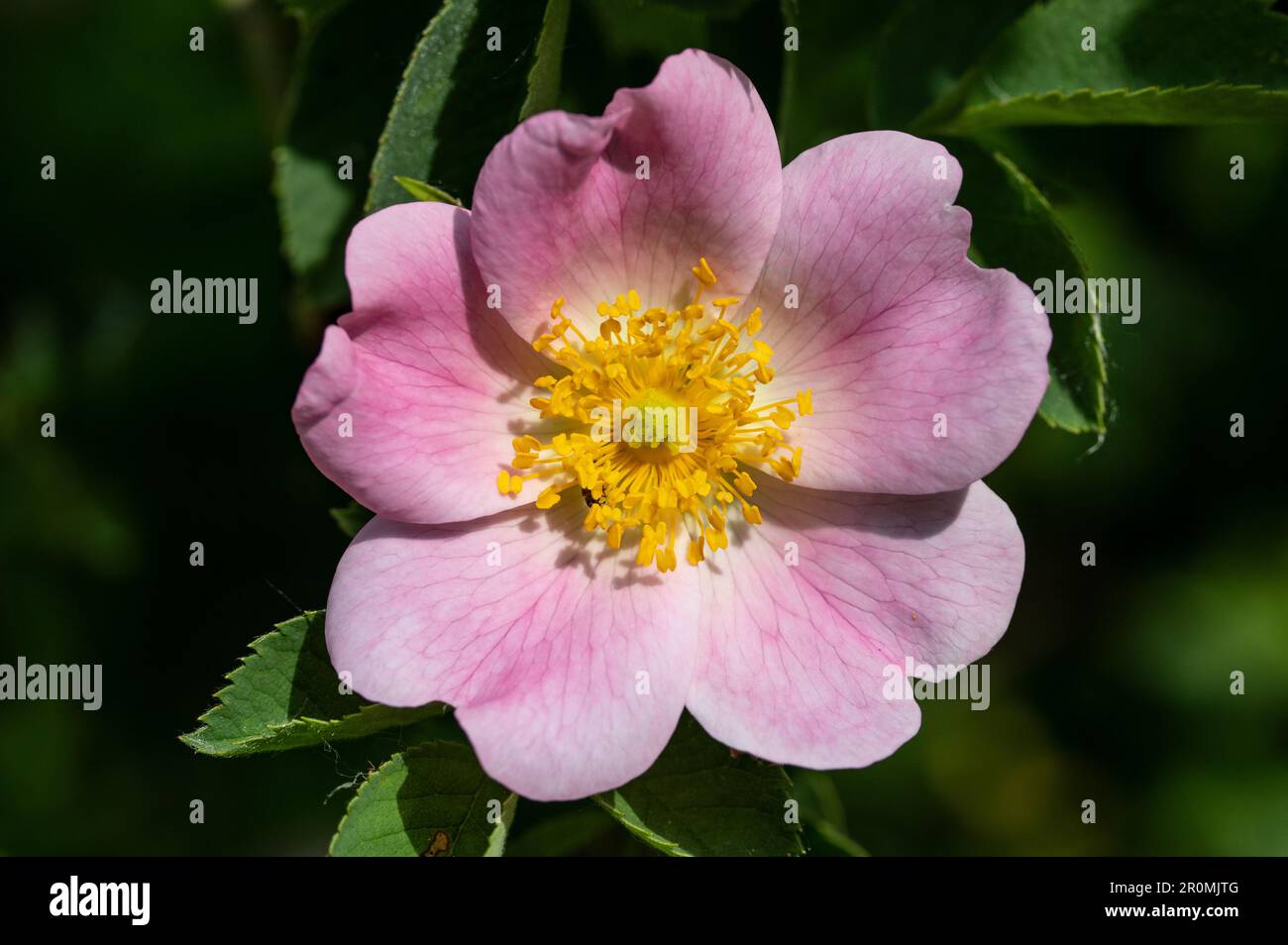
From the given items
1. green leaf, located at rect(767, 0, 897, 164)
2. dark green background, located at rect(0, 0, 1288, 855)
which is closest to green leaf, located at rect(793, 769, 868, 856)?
dark green background, located at rect(0, 0, 1288, 855)

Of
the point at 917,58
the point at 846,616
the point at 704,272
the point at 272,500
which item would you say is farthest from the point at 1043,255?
the point at 272,500

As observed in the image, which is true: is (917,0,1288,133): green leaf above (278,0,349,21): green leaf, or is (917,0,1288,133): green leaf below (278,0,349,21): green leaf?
below

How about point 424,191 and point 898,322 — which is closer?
point 424,191

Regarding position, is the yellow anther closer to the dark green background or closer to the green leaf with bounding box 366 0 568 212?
the green leaf with bounding box 366 0 568 212

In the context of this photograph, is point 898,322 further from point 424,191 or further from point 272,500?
point 272,500

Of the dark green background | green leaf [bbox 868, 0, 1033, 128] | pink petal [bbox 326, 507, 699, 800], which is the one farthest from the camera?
the dark green background

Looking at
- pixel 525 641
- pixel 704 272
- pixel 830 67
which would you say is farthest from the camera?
pixel 830 67

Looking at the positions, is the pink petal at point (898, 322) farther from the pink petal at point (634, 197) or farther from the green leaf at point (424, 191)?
the green leaf at point (424, 191)
